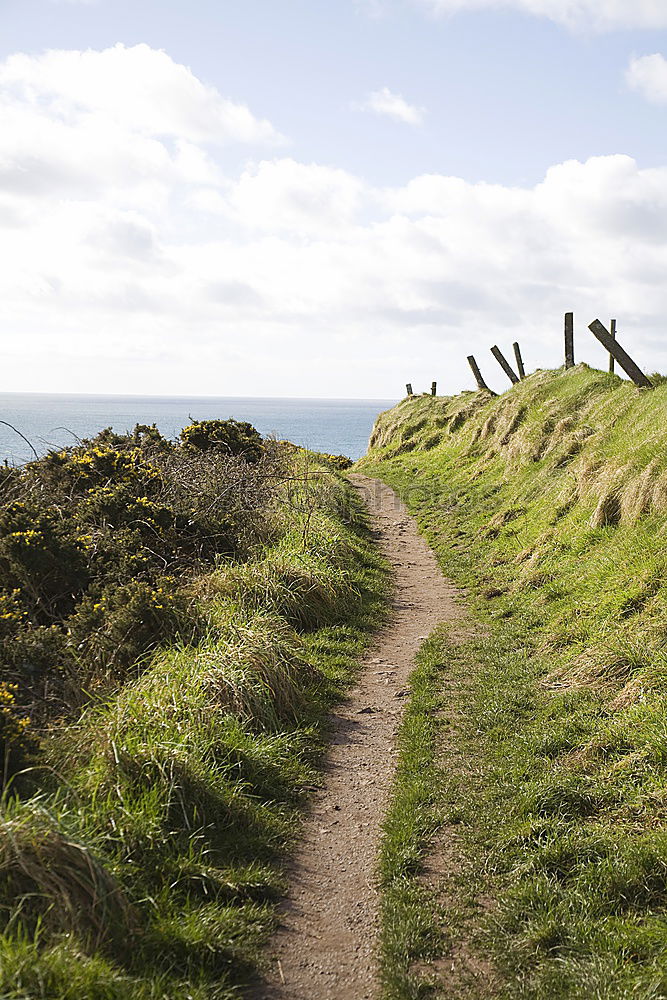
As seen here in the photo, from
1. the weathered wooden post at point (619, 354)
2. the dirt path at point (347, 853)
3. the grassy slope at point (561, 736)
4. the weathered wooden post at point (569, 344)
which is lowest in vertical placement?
the dirt path at point (347, 853)

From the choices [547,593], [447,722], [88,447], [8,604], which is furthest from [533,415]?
[8,604]

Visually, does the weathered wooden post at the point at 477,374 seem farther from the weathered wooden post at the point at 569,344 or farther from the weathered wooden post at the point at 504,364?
the weathered wooden post at the point at 569,344

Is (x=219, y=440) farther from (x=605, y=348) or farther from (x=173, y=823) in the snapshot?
(x=173, y=823)

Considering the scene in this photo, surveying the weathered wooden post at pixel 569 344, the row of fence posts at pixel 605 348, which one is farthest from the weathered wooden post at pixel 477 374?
the weathered wooden post at pixel 569 344

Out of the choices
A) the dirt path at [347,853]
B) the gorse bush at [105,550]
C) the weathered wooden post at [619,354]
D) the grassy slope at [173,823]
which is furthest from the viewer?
the weathered wooden post at [619,354]

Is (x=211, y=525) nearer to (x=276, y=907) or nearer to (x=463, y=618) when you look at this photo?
(x=463, y=618)

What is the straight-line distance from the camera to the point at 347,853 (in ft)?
16.9

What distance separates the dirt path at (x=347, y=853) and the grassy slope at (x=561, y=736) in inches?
7.5

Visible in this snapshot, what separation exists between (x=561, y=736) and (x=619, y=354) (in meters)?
9.90

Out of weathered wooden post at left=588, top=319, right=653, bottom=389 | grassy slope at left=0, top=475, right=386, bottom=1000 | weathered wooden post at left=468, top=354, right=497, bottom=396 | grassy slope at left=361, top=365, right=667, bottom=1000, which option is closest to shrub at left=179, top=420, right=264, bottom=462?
grassy slope at left=361, top=365, right=667, bottom=1000

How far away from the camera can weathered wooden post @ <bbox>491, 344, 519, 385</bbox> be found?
2462 centimetres

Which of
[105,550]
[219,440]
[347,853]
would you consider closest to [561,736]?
[347,853]

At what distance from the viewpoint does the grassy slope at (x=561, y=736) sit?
4.05m

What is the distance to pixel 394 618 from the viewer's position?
34.6 feet
